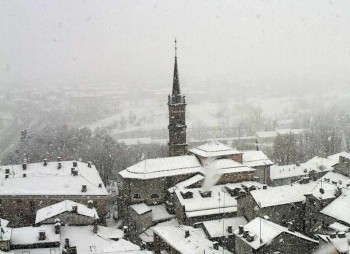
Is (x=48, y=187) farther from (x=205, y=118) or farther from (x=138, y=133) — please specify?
(x=205, y=118)

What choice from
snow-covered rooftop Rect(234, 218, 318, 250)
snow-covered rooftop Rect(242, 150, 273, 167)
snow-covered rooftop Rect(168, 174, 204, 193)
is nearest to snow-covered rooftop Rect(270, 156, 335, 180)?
snow-covered rooftop Rect(242, 150, 273, 167)

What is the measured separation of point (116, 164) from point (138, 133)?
42135 millimetres

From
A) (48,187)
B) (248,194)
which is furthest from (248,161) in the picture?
(48,187)

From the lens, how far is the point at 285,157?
73188mm

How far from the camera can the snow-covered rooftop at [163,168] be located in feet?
144

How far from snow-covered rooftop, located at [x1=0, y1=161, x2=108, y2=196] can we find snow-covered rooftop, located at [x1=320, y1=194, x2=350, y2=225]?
20.2 meters

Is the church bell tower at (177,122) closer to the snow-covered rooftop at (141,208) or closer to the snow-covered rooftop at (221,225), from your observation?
the snow-covered rooftop at (141,208)

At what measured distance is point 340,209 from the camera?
32.9 m

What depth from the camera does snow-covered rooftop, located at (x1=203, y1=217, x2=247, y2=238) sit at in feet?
109

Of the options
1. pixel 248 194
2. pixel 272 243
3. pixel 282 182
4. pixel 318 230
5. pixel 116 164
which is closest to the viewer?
pixel 272 243

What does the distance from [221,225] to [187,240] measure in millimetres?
3762

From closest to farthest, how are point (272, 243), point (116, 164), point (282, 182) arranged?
point (272, 243)
point (282, 182)
point (116, 164)

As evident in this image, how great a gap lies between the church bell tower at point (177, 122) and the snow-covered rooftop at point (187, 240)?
50.4 ft

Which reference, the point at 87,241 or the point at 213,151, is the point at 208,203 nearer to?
the point at 213,151
